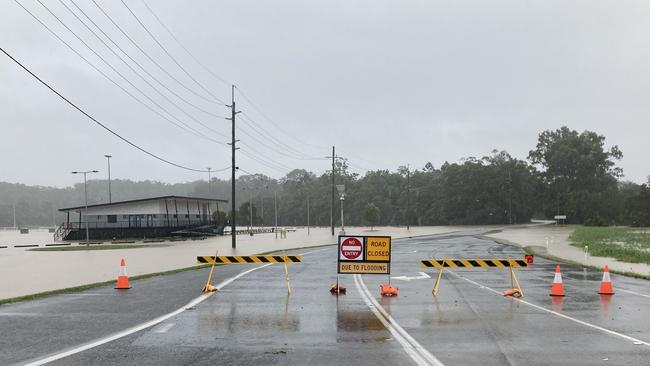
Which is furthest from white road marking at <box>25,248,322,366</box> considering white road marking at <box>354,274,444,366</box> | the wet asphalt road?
white road marking at <box>354,274,444,366</box>

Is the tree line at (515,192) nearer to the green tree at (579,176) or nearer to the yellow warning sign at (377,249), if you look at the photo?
the green tree at (579,176)

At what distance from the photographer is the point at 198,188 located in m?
193

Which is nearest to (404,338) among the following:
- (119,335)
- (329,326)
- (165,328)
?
(329,326)

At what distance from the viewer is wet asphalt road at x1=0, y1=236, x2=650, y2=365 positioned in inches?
295

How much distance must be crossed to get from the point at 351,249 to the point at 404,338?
585 cm

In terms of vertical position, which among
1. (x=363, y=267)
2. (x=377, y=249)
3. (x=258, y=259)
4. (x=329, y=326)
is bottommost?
(x=329, y=326)

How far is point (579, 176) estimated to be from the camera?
11050 centimetres

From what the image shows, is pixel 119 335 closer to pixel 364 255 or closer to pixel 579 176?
pixel 364 255

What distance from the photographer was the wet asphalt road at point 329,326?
748 cm

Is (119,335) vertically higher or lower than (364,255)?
lower

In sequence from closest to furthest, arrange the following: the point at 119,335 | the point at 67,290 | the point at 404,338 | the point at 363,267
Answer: the point at 404,338
the point at 119,335
the point at 363,267
the point at 67,290

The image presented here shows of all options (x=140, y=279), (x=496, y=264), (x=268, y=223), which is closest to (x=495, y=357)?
(x=496, y=264)

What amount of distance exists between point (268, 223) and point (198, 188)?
4059cm

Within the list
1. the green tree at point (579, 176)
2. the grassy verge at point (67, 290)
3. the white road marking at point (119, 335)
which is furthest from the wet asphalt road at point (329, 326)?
the green tree at point (579, 176)
